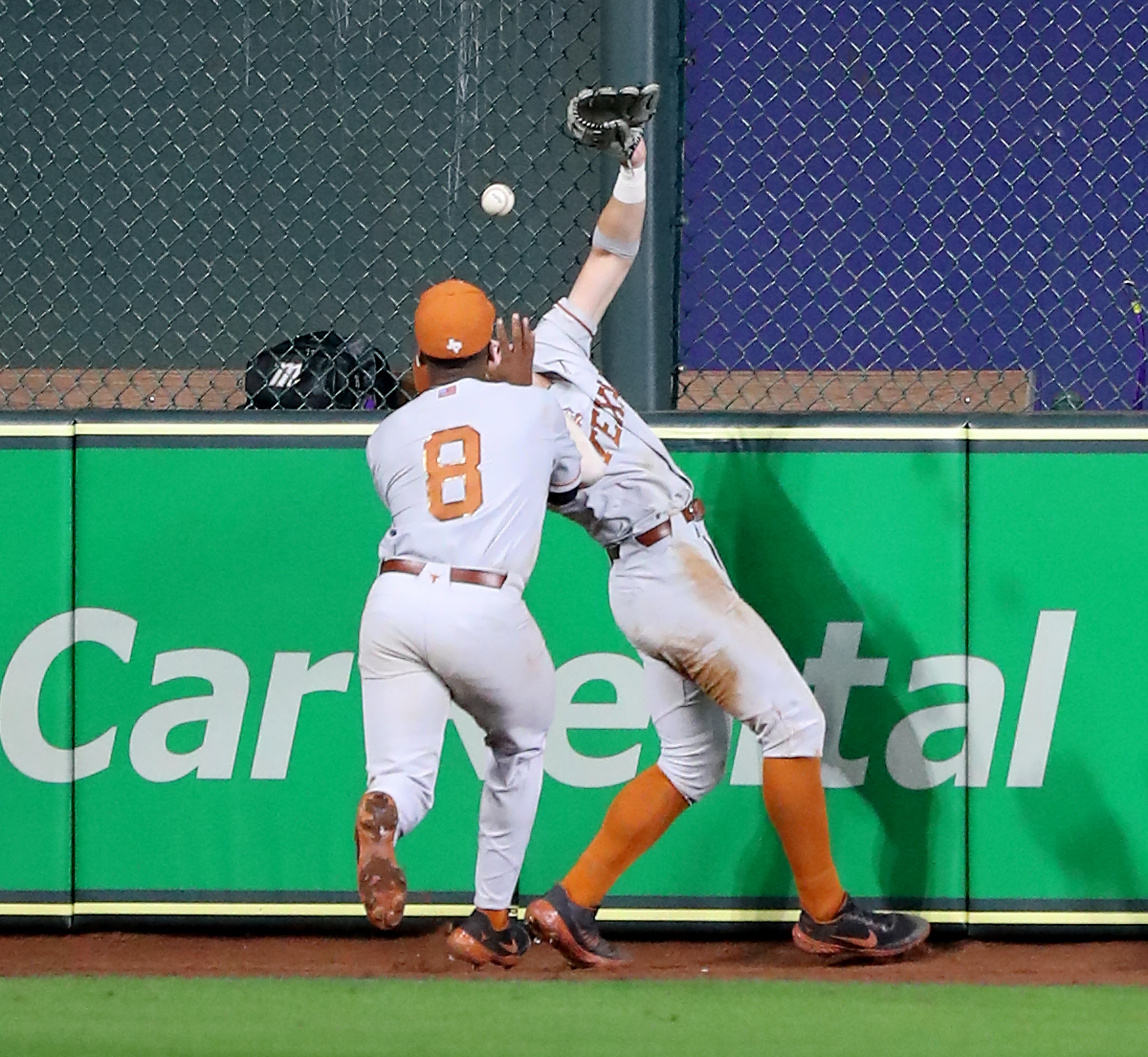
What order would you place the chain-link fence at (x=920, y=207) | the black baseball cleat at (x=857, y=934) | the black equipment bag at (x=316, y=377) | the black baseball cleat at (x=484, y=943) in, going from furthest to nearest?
1. the chain-link fence at (x=920, y=207)
2. the black equipment bag at (x=316, y=377)
3. the black baseball cleat at (x=857, y=934)
4. the black baseball cleat at (x=484, y=943)

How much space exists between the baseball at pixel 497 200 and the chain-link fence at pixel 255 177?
1.10m

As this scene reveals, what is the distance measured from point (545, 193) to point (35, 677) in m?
3.34

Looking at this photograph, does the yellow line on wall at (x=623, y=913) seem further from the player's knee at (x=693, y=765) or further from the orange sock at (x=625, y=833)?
the player's knee at (x=693, y=765)

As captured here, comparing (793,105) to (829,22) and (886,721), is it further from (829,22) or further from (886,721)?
(886,721)

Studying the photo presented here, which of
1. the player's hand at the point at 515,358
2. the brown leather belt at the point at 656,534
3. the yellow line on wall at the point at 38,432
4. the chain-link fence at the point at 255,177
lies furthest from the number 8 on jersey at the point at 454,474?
the chain-link fence at the point at 255,177

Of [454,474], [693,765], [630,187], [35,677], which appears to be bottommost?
[693,765]

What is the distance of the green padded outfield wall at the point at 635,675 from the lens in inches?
187

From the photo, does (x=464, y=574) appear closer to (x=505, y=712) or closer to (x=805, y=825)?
(x=505, y=712)

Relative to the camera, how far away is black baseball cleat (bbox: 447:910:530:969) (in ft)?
14.2

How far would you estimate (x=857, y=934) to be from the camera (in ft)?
14.5

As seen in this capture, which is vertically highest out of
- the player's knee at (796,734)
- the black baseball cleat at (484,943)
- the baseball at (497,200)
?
the baseball at (497,200)

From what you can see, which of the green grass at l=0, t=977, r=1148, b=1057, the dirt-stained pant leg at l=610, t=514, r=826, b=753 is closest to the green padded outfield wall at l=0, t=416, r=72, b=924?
the green grass at l=0, t=977, r=1148, b=1057

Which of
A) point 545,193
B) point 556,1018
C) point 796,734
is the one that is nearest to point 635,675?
point 796,734

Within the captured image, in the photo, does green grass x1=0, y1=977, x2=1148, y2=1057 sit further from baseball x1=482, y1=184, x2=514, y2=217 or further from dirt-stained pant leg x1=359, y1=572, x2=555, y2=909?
baseball x1=482, y1=184, x2=514, y2=217
